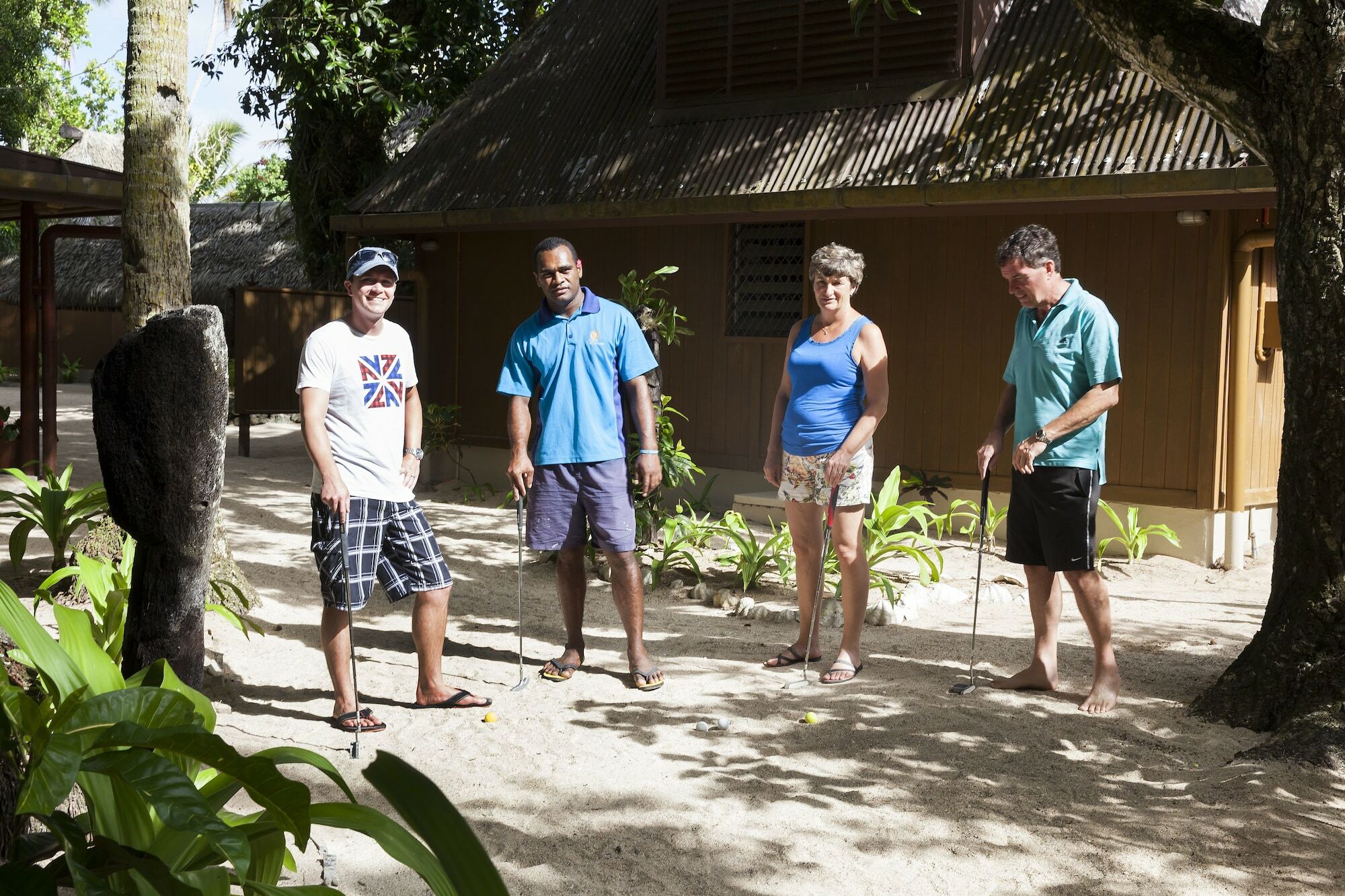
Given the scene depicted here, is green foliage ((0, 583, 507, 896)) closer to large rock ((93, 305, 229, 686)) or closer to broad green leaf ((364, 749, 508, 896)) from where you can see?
broad green leaf ((364, 749, 508, 896))

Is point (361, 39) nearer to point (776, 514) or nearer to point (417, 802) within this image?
point (776, 514)

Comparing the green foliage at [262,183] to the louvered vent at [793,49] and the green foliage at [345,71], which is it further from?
the louvered vent at [793,49]

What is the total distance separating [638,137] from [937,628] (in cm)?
602

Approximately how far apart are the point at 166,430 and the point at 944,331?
7.82m

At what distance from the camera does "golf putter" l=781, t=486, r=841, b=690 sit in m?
5.61

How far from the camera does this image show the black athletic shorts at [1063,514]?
16.6 ft

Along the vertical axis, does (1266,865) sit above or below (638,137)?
below

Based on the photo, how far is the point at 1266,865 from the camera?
3.63 metres

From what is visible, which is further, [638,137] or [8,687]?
[638,137]

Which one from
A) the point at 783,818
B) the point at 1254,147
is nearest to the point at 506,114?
the point at 1254,147

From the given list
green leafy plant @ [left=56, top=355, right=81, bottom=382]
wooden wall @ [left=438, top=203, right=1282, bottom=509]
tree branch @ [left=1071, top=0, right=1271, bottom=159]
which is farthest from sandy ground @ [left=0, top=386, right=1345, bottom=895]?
green leafy plant @ [left=56, top=355, right=81, bottom=382]

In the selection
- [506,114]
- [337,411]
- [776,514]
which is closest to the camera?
[337,411]

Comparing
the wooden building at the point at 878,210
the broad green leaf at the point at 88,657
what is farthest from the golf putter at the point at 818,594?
the wooden building at the point at 878,210

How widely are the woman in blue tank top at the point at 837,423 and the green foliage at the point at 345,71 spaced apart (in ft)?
32.0
